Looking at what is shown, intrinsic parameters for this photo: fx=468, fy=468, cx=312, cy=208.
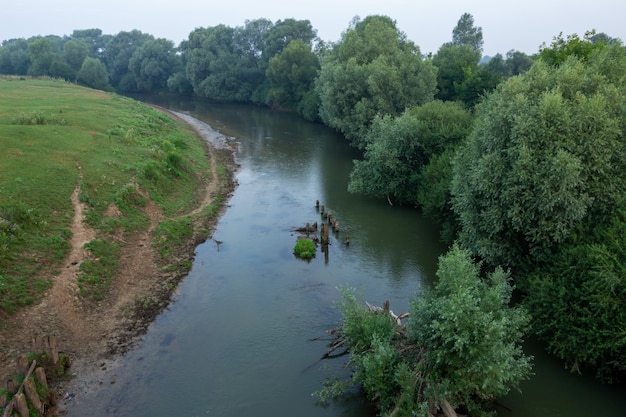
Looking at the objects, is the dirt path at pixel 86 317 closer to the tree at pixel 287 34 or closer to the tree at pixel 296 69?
the tree at pixel 296 69

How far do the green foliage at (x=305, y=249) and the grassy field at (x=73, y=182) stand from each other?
8.24 meters

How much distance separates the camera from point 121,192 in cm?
3203

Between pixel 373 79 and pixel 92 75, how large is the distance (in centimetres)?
7921

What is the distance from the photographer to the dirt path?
1867cm

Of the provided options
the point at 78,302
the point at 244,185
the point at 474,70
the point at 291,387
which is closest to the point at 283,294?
the point at 291,387

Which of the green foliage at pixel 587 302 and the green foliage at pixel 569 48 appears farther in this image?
the green foliage at pixel 569 48

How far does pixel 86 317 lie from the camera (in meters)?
21.6

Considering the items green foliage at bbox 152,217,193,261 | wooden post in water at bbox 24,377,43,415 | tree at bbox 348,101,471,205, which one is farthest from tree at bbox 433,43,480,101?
wooden post in water at bbox 24,377,43,415

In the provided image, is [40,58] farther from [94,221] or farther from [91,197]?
[94,221]

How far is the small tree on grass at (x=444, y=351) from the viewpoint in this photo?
14.5 meters

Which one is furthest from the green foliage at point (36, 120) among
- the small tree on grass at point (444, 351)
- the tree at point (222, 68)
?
the tree at point (222, 68)

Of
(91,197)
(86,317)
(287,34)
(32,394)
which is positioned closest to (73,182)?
(91,197)

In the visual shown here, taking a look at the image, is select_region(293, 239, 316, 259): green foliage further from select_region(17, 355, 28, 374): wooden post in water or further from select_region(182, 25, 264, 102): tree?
select_region(182, 25, 264, 102): tree

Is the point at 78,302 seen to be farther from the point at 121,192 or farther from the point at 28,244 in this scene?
the point at 121,192
